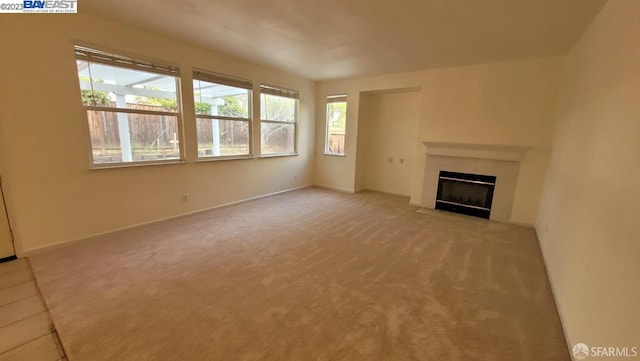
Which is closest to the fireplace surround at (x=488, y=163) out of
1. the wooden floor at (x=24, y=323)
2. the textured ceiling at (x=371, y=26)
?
the textured ceiling at (x=371, y=26)

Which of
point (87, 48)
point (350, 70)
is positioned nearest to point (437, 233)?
point (350, 70)

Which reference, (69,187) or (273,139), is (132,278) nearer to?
(69,187)

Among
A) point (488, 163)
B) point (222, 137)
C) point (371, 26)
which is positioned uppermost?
point (371, 26)

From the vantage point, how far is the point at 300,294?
2184mm

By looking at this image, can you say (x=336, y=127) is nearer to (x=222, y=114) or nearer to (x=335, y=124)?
(x=335, y=124)

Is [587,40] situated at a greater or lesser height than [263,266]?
greater

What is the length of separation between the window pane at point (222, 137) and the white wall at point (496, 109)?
303cm

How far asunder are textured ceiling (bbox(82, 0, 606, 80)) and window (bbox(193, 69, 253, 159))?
53cm

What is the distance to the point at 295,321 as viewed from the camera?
1.87 metres

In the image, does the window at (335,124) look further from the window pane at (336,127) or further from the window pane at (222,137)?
the window pane at (222,137)

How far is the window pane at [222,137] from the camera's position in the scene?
4199mm

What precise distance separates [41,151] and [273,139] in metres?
3.48

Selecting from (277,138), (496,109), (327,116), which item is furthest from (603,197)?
(327,116)

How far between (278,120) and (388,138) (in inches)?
103
